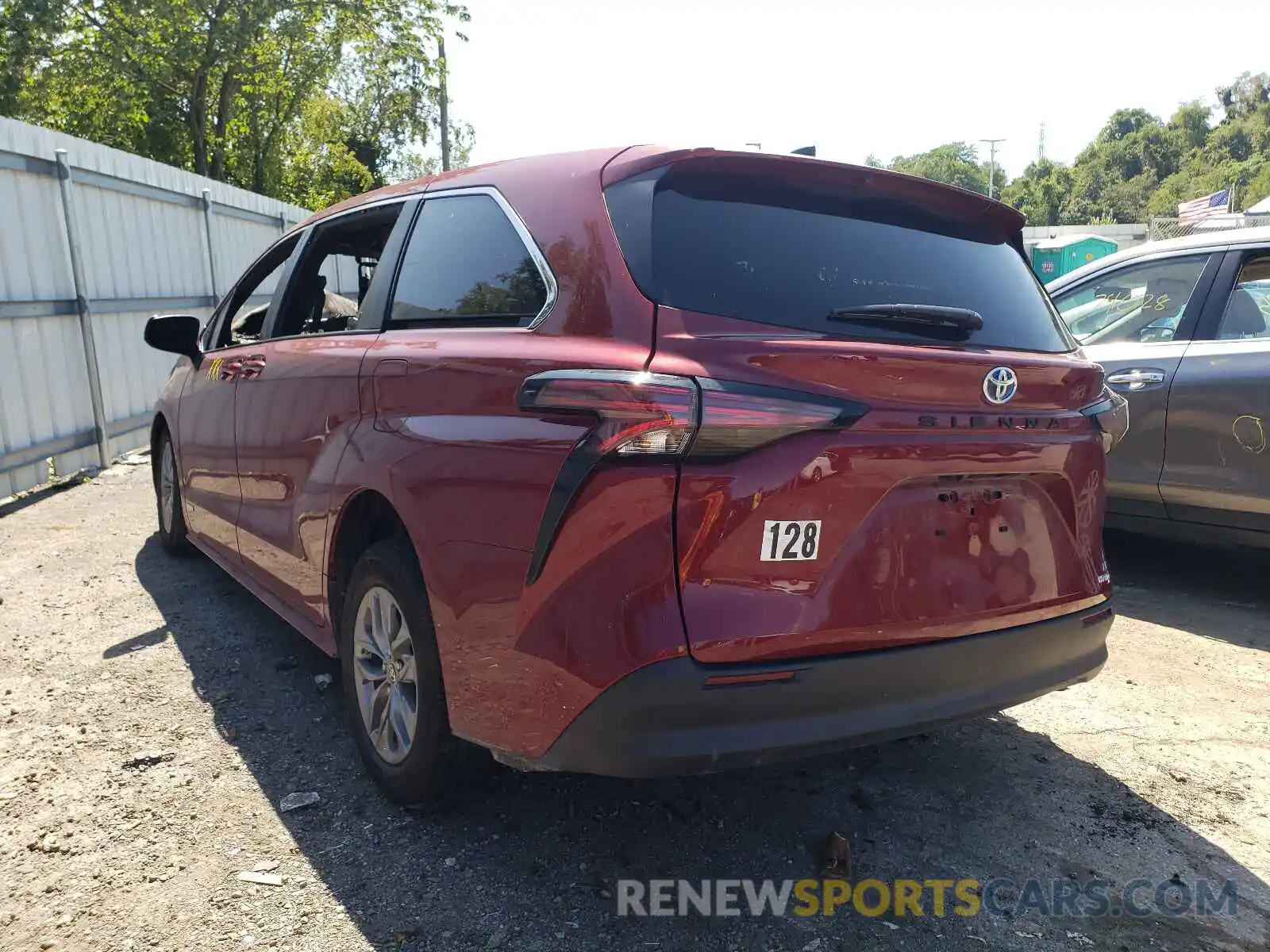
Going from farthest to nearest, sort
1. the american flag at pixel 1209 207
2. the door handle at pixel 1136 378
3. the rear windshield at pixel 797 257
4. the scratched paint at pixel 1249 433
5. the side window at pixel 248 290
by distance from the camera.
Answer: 1. the american flag at pixel 1209 207
2. the door handle at pixel 1136 378
3. the scratched paint at pixel 1249 433
4. the side window at pixel 248 290
5. the rear windshield at pixel 797 257

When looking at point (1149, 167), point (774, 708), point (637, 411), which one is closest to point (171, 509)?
point (637, 411)

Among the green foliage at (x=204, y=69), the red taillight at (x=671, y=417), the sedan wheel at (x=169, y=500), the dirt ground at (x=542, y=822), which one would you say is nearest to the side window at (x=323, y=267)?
the dirt ground at (x=542, y=822)

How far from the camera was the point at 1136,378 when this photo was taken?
16.1 ft

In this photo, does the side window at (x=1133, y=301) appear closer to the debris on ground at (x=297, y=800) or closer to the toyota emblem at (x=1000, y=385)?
the toyota emblem at (x=1000, y=385)

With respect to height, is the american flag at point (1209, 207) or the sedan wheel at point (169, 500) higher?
the american flag at point (1209, 207)

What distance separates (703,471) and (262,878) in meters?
1.60

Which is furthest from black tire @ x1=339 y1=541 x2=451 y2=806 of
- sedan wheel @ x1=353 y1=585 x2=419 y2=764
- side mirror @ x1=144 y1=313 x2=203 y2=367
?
side mirror @ x1=144 y1=313 x2=203 y2=367

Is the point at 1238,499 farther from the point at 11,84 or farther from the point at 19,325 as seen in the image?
the point at 11,84

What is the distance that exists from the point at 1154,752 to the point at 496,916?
2.26 meters

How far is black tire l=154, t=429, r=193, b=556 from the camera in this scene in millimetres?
5109

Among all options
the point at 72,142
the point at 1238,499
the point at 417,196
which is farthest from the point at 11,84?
the point at 1238,499

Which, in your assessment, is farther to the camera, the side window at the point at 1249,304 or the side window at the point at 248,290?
the side window at the point at 1249,304

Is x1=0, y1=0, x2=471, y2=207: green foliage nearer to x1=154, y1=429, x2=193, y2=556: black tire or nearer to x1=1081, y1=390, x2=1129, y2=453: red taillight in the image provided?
x1=154, y1=429, x2=193, y2=556: black tire

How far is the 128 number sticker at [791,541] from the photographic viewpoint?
2.02 meters
